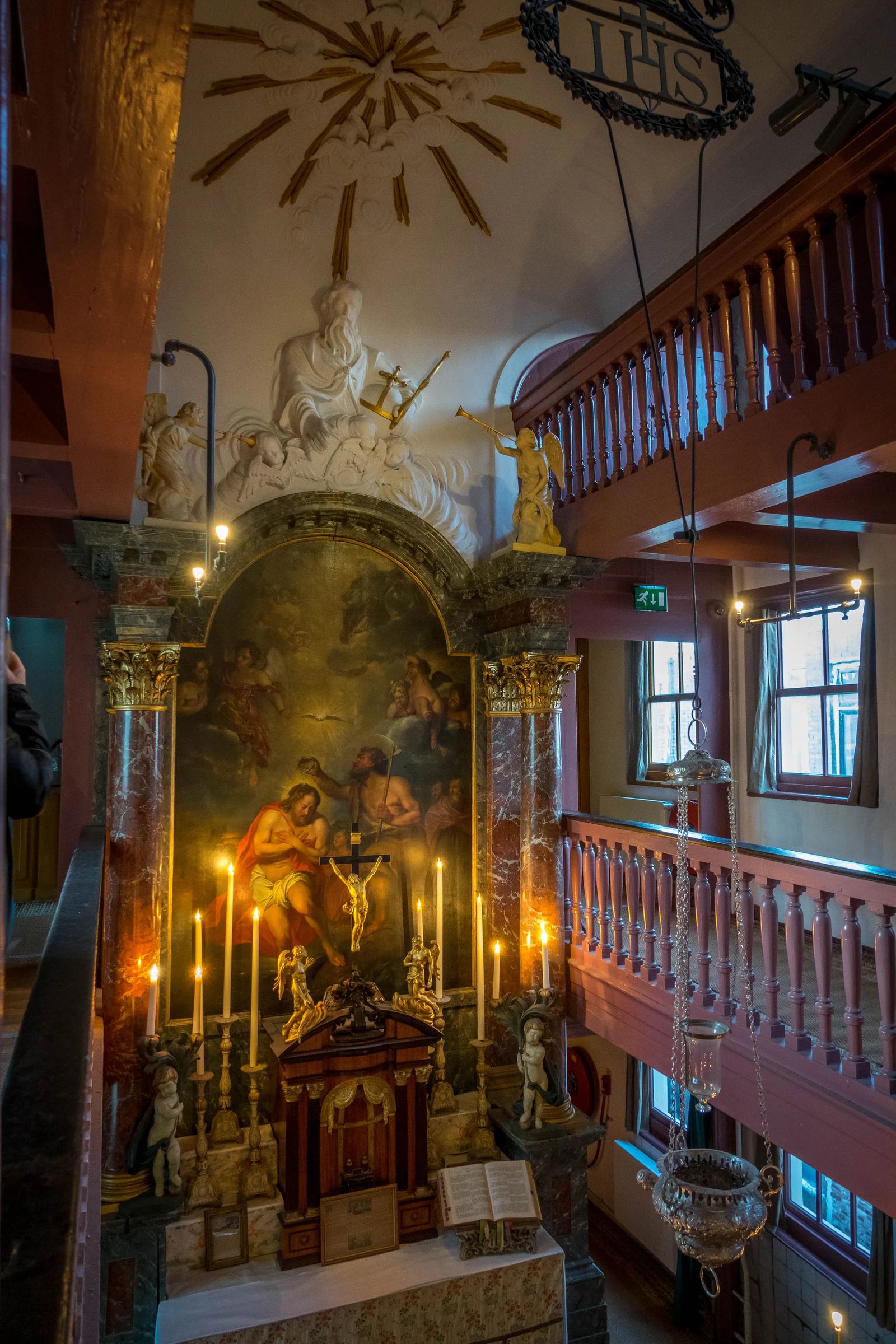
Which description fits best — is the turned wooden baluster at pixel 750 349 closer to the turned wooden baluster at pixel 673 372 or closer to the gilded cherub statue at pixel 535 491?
the turned wooden baluster at pixel 673 372

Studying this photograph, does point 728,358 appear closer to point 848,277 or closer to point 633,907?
point 848,277

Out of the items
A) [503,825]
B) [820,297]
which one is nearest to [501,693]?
[503,825]

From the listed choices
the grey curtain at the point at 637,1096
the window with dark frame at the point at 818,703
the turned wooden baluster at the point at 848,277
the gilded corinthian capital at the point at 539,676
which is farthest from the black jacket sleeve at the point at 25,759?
the grey curtain at the point at 637,1096

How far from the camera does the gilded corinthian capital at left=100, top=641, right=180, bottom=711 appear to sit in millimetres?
5617

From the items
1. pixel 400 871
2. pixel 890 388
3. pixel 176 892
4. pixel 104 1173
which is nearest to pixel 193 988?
pixel 176 892

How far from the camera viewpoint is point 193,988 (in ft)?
19.4

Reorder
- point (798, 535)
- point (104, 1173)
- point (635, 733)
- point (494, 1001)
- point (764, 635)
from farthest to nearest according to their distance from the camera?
point (635, 733), point (764, 635), point (798, 535), point (494, 1001), point (104, 1173)

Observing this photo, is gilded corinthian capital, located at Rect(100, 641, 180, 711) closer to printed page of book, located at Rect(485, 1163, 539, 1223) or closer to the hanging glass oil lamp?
the hanging glass oil lamp

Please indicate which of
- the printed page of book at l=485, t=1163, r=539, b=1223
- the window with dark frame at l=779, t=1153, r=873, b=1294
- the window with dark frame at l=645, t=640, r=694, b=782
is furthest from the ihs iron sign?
the window with dark frame at l=645, t=640, r=694, b=782

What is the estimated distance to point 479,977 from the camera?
6301 millimetres

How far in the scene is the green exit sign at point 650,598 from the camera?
7.65 m

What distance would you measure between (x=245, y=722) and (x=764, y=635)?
5.07 metres

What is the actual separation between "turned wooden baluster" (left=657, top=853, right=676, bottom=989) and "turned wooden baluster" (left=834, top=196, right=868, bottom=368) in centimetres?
321

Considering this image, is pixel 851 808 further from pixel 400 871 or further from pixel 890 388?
pixel 890 388
